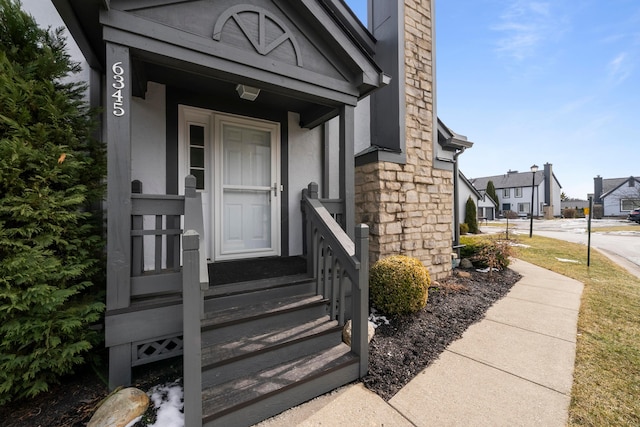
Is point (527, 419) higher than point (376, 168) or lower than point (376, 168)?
lower

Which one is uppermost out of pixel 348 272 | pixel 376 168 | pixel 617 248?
pixel 376 168

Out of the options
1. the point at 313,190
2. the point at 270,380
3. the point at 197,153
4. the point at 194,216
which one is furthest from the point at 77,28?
the point at 270,380

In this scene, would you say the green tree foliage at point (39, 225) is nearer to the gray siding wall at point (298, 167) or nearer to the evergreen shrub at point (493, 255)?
the gray siding wall at point (298, 167)

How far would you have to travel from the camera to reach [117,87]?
1964mm

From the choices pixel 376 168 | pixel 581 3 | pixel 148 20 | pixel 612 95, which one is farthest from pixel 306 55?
pixel 612 95

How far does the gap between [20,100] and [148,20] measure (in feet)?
3.57

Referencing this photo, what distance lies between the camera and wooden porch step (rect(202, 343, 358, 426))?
1.68 metres

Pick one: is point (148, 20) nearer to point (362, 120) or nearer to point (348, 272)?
point (348, 272)

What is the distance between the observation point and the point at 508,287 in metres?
4.77

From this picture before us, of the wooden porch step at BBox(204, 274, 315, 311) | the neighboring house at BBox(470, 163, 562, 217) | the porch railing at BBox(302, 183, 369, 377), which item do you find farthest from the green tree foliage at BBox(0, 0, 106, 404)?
the neighboring house at BBox(470, 163, 562, 217)

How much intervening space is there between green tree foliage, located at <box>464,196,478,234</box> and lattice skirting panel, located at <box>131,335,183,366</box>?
17.0 meters

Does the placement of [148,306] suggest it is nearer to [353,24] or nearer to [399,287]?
[399,287]

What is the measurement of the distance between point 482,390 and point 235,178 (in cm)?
361

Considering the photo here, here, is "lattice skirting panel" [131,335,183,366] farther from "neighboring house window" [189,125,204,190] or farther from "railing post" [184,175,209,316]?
"neighboring house window" [189,125,204,190]
